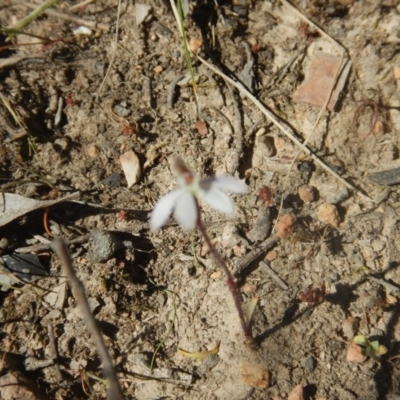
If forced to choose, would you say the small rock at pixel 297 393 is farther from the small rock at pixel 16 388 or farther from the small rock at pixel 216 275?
the small rock at pixel 16 388

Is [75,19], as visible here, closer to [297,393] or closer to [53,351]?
[53,351]

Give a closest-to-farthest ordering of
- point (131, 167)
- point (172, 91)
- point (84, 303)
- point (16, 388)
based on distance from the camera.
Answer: point (84, 303) → point (16, 388) → point (131, 167) → point (172, 91)

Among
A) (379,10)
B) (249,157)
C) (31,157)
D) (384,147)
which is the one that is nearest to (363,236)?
(384,147)

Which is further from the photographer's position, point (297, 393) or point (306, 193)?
point (306, 193)

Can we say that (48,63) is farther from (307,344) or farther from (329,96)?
(307,344)

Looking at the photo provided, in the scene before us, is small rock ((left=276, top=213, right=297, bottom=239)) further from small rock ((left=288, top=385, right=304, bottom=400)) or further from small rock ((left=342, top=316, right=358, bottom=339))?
small rock ((left=288, top=385, right=304, bottom=400))

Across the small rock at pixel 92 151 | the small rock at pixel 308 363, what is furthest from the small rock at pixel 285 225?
the small rock at pixel 92 151

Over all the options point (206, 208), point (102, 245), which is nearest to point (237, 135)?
point (206, 208)
